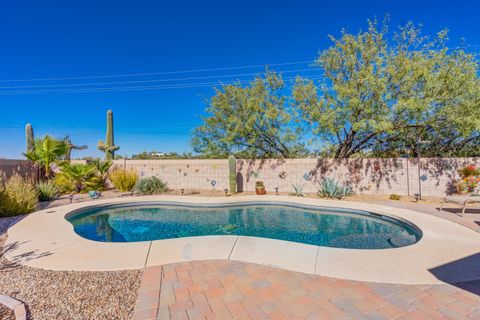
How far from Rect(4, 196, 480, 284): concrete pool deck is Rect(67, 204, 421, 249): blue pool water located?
3.79 feet

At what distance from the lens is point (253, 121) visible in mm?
12797

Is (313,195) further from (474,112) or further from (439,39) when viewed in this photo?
(439,39)

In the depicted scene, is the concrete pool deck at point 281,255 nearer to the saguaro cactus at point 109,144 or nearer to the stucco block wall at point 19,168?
the stucco block wall at point 19,168

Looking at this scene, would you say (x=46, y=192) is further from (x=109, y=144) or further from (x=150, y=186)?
(x=109, y=144)

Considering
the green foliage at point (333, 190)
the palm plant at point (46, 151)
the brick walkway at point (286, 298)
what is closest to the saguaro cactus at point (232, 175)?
the green foliage at point (333, 190)

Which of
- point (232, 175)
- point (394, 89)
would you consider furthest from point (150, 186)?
point (394, 89)

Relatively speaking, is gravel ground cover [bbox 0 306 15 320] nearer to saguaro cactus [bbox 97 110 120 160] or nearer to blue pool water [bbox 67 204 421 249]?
blue pool water [bbox 67 204 421 249]

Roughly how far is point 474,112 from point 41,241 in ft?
50.7

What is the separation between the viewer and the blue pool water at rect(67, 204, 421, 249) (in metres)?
6.20

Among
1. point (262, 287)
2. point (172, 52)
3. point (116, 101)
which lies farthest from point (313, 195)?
point (116, 101)

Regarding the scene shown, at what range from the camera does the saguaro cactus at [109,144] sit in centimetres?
1809

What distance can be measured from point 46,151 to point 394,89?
17833 mm

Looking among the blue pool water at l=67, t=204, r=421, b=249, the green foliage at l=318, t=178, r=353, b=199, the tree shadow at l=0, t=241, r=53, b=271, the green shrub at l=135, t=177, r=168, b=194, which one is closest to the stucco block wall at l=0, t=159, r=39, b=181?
the green shrub at l=135, t=177, r=168, b=194

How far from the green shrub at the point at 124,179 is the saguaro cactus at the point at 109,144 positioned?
194 inches
